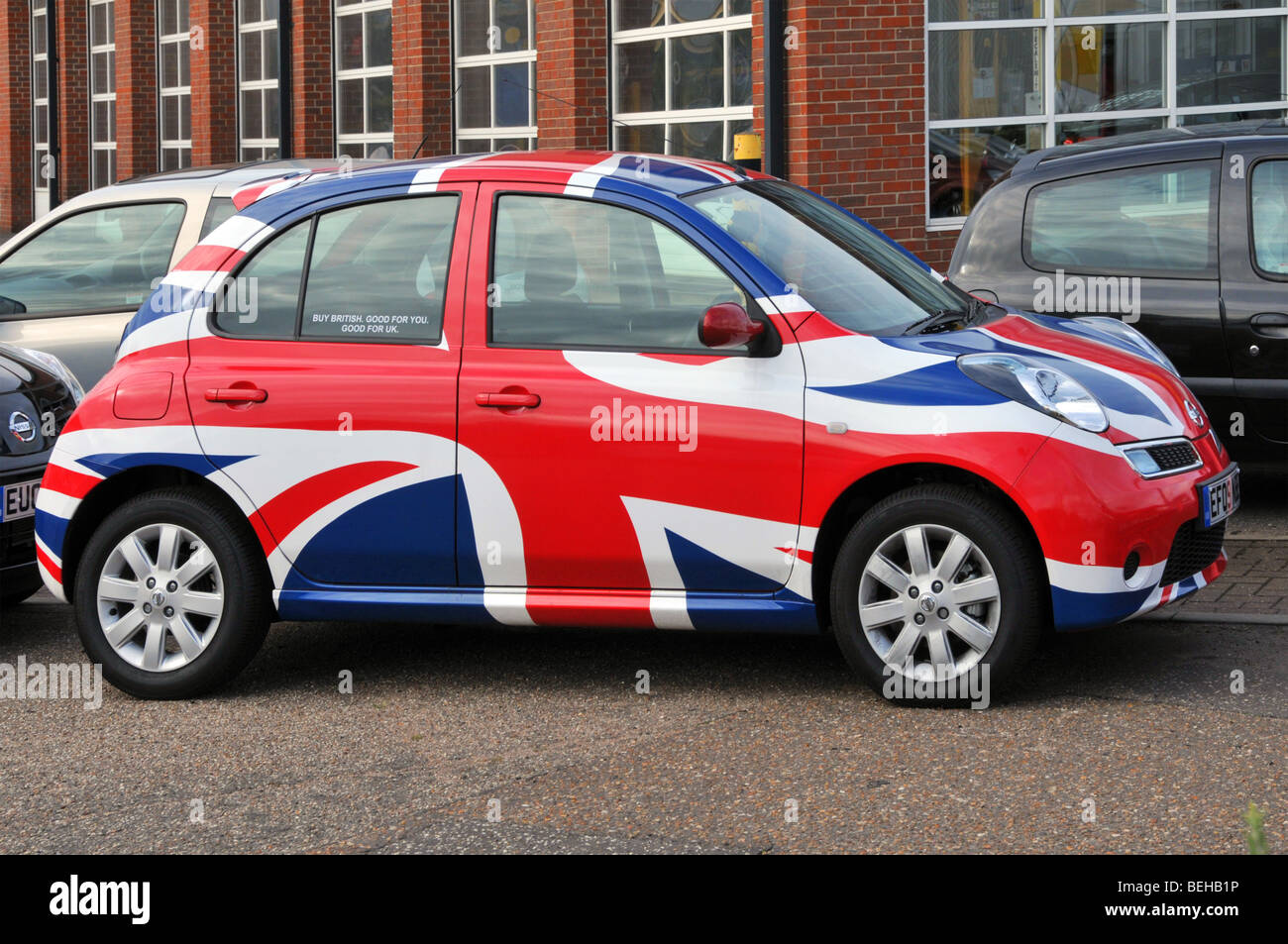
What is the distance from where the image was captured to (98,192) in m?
9.73

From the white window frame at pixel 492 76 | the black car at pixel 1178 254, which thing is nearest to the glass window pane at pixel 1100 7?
the white window frame at pixel 492 76

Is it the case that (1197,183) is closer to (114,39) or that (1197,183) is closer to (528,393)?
(528,393)

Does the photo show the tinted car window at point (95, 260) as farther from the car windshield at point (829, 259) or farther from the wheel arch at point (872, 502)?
the wheel arch at point (872, 502)

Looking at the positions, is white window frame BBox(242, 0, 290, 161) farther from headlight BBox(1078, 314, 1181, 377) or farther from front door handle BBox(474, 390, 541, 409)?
front door handle BBox(474, 390, 541, 409)

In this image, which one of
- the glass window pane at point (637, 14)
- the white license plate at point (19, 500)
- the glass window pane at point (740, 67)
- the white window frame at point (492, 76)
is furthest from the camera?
the white window frame at point (492, 76)

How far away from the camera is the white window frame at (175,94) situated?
2567 cm

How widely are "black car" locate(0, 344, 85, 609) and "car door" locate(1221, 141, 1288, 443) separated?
507 cm

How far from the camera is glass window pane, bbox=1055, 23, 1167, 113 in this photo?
47.9 feet

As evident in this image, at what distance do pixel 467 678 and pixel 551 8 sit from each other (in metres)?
10.9

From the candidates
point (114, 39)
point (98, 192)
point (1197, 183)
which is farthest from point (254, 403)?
point (114, 39)

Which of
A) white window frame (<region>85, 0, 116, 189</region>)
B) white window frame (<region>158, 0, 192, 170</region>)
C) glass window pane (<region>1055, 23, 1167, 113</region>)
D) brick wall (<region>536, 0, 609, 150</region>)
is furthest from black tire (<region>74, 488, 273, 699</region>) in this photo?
white window frame (<region>85, 0, 116, 189</region>)

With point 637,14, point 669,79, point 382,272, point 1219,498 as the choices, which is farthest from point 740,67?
point 1219,498

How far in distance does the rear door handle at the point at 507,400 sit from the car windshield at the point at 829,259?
2.77ft

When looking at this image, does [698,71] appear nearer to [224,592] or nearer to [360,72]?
[360,72]
